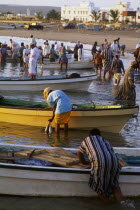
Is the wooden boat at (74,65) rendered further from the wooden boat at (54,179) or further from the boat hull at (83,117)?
the wooden boat at (54,179)

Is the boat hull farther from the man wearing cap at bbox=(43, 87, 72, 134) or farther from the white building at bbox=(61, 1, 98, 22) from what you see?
the white building at bbox=(61, 1, 98, 22)

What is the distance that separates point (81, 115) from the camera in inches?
500

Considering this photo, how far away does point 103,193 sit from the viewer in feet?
27.5

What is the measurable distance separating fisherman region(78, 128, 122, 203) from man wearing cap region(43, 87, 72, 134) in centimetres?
345

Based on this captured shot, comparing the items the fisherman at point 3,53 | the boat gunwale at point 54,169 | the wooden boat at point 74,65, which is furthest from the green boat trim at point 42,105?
the fisherman at point 3,53

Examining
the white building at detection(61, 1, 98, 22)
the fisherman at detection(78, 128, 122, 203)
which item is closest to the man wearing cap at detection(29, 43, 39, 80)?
the fisherman at detection(78, 128, 122, 203)

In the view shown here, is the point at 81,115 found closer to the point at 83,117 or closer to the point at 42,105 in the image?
the point at 83,117

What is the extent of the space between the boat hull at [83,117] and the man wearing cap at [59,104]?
51cm

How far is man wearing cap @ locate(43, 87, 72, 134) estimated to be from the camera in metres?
11.8

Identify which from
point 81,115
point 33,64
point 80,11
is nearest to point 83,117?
point 81,115

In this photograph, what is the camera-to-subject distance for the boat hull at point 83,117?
12.6 m

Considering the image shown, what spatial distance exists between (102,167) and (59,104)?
3868 millimetres

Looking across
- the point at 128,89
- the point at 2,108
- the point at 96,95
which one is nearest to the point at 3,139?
the point at 2,108

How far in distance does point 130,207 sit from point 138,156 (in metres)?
1.24
